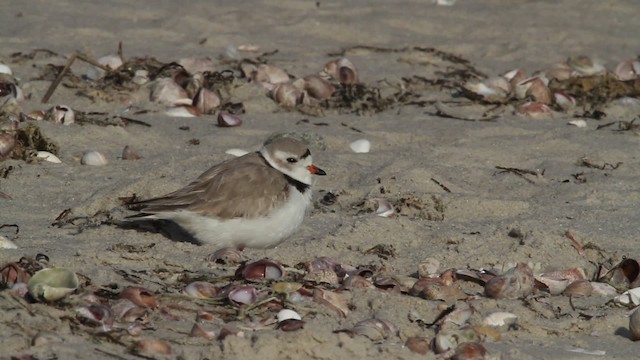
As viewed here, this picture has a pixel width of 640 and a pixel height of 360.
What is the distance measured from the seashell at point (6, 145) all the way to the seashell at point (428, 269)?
2574mm

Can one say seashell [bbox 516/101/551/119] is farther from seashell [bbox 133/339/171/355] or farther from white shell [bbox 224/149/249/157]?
seashell [bbox 133/339/171/355]

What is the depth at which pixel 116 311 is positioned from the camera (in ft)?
14.0

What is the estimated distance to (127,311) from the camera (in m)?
4.29

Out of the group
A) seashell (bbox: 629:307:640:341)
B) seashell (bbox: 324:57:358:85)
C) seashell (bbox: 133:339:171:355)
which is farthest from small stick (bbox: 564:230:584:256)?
seashell (bbox: 324:57:358:85)

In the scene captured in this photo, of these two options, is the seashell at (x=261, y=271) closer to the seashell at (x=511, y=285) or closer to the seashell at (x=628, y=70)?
the seashell at (x=511, y=285)

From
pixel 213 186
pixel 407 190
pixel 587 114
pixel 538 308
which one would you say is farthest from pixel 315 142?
pixel 538 308

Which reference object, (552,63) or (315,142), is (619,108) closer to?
(552,63)

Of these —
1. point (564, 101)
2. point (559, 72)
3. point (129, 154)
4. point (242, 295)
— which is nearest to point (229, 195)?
point (242, 295)

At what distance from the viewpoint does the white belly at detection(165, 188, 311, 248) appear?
5.70 m

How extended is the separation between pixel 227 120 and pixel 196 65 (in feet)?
3.29

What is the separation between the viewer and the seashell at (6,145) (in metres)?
6.57

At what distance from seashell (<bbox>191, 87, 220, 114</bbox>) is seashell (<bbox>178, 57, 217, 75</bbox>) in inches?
20.3

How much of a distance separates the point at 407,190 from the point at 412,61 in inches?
119

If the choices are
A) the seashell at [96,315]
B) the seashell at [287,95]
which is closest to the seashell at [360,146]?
the seashell at [287,95]
